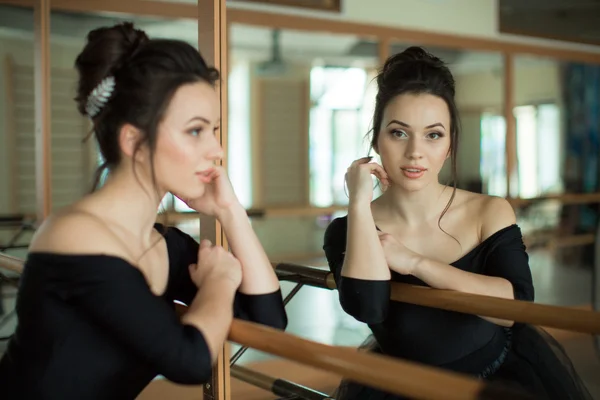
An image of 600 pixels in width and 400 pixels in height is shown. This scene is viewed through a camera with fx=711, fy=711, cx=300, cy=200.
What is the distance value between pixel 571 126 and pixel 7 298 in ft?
18.4

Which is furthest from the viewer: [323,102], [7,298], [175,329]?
[323,102]

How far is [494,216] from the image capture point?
1455mm

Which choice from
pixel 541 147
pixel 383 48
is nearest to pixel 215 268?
pixel 383 48

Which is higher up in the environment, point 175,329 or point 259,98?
point 259,98

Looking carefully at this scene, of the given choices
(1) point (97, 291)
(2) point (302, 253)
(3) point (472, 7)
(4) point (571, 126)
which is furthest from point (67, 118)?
(4) point (571, 126)

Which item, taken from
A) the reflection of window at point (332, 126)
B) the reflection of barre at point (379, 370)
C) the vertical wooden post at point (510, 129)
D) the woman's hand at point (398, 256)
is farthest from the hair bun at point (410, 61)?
the reflection of window at point (332, 126)

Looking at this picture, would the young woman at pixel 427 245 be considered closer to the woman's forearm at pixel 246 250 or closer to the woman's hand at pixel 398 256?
the woman's hand at pixel 398 256

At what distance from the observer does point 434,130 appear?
1.43 meters

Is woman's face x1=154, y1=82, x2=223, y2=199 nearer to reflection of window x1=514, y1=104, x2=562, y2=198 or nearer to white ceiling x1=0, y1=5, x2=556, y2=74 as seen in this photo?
white ceiling x1=0, y1=5, x2=556, y2=74

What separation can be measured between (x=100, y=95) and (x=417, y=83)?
68 cm

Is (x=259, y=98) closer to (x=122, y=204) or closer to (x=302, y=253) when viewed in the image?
(x=302, y=253)

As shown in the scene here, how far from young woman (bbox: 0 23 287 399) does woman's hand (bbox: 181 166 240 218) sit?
40 millimetres

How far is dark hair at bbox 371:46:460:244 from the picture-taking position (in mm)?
1456

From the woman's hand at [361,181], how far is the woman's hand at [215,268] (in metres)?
0.32
